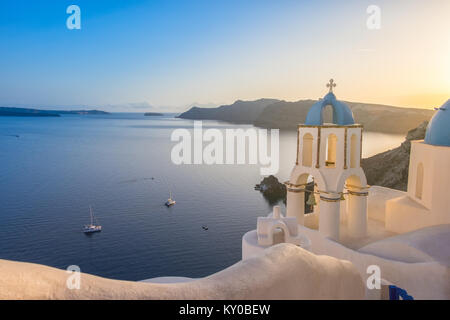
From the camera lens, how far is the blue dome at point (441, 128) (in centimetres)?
1248

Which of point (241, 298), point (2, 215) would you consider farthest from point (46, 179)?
point (241, 298)

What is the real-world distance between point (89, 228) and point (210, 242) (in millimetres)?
11903

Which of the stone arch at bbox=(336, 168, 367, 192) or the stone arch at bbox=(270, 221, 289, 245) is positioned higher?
the stone arch at bbox=(336, 168, 367, 192)

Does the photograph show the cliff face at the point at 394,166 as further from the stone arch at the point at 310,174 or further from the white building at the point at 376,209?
the stone arch at the point at 310,174

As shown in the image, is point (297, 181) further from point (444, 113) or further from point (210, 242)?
point (210, 242)

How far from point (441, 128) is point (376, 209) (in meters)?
5.50

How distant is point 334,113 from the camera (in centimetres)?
1463

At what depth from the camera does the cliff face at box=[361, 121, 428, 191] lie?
37.0 metres

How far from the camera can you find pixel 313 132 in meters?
14.4

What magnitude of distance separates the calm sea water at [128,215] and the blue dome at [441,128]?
19184mm

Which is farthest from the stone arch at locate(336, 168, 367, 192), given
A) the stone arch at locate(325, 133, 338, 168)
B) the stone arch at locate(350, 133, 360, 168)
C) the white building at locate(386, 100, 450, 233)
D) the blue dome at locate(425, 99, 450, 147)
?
the blue dome at locate(425, 99, 450, 147)

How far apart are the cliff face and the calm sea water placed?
47.3 ft

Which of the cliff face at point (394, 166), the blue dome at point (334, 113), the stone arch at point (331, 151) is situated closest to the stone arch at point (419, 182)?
the blue dome at point (334, 113)

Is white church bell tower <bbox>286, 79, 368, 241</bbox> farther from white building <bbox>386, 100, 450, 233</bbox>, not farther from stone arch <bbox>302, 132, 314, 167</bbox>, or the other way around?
→ white building <bbox>386, 100, 450, 233</bbox>
